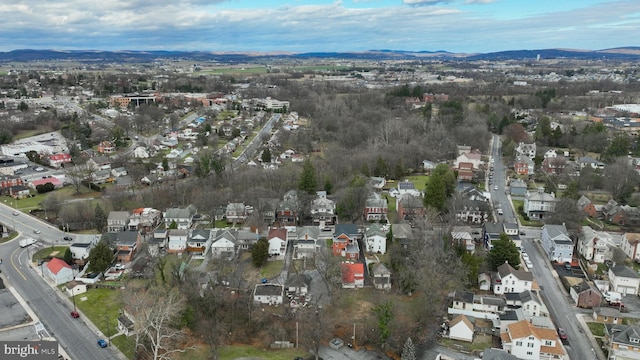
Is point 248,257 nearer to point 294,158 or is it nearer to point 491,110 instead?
point 294,158

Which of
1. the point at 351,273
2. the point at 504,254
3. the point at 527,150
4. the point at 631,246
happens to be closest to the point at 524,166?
the point at 527,150

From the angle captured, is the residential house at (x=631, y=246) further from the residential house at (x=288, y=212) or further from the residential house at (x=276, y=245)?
the residential house at (x=288, y=212)

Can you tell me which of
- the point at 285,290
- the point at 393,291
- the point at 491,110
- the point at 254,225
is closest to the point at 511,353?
the point at 393,291

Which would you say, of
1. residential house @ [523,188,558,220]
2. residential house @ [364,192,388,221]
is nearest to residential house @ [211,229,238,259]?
residential house @ [364,192,388,221]

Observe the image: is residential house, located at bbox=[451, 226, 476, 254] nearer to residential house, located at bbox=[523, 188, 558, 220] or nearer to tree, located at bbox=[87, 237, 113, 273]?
residential house, located at bbox=[523, 188, 558, 220]

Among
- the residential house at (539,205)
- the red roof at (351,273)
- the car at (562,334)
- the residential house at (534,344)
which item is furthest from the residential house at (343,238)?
the residential house at (539,205)
